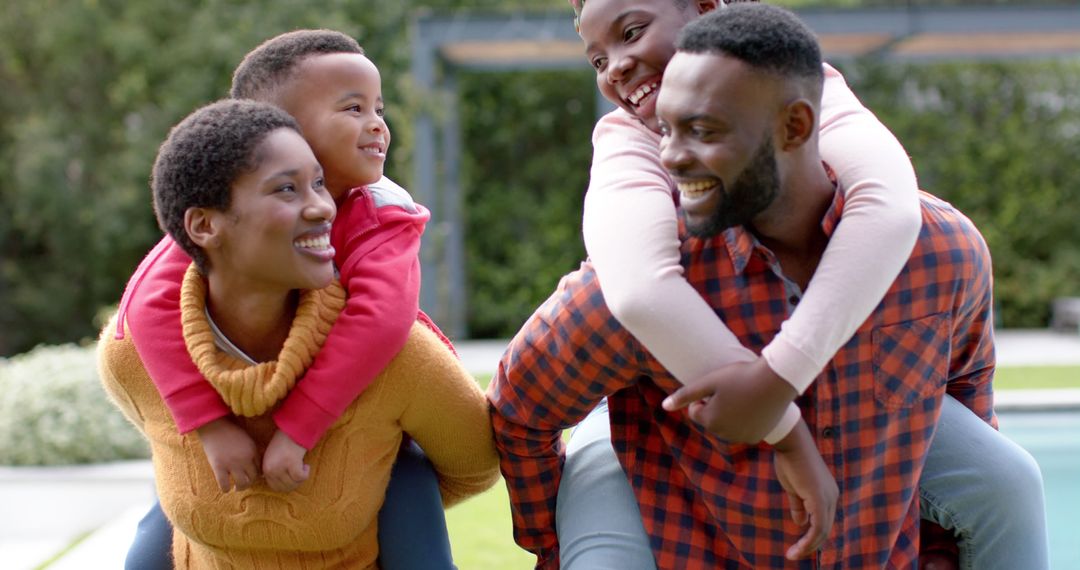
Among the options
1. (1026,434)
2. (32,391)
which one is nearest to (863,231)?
(32,391)

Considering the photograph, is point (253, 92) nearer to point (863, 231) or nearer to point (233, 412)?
point (233, 412)

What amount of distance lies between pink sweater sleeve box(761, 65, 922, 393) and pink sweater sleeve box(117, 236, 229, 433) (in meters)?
0.82

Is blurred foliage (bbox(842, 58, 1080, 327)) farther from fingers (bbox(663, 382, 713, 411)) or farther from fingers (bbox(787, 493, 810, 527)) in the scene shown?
fingers (bbox(663, 382, 713, 411))

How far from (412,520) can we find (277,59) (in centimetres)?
78

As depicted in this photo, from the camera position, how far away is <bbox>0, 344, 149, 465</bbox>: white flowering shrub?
437cm

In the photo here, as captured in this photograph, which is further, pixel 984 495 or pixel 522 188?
pixel 522 188

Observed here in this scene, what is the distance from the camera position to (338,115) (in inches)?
71.4

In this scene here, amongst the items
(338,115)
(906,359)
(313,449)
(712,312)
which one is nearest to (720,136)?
(712,312)

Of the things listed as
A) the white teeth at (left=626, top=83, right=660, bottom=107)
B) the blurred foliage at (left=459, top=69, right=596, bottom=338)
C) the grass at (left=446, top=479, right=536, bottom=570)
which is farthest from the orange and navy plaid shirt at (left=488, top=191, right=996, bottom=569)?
→ the blurred foliage at (left=459, top=69, right=596, bottom=338)

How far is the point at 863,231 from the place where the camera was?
147 centimetres

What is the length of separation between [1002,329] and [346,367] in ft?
34.0

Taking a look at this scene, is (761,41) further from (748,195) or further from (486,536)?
(486,536)

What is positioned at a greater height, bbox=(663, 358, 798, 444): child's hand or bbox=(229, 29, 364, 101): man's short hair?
bbox=(229, 29, 364, 101): man's short hair

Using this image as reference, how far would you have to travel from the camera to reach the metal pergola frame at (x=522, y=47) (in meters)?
8.90
